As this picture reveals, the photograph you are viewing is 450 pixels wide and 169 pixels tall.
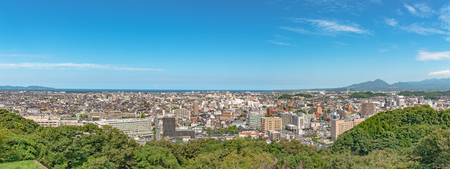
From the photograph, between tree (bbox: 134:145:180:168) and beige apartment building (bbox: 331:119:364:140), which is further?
beige apartment building (bbox: 331:119:364:140)

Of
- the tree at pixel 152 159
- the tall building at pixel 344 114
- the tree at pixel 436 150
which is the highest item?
the tree at pixel 436 150

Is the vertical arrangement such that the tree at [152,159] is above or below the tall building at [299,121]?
above

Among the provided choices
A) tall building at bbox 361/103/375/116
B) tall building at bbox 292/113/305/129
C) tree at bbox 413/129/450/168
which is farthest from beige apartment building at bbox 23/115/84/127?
tall building at bbox 361/103/375/116

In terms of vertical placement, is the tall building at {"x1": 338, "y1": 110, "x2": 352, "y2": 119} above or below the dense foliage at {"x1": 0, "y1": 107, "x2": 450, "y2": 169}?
below

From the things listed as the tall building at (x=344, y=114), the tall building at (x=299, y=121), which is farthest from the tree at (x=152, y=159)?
the tall building at (x=344, y=114)

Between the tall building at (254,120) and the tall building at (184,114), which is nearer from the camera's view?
the tall building at (254,120)

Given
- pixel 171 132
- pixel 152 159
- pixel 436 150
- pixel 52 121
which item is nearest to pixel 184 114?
pixel 171 132

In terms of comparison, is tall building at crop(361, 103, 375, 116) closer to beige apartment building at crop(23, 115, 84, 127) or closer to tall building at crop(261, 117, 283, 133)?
tall building at crop(261, 117, 283, 133)

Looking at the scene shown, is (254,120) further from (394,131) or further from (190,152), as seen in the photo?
(190,152)

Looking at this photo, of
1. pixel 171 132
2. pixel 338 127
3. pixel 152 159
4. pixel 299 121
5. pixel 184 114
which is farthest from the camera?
pixel 184 114

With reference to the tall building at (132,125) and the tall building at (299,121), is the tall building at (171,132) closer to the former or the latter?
the tall building at (132,125)

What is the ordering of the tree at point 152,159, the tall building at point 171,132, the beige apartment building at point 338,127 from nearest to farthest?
1. the tree at point 152,159
2. the tall building at point 171,132
3. the beige apartment building at point 338,127

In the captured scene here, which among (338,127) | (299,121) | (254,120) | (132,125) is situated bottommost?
(254,120)

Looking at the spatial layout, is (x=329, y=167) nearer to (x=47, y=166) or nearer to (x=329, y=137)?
(x=47, y=166)
